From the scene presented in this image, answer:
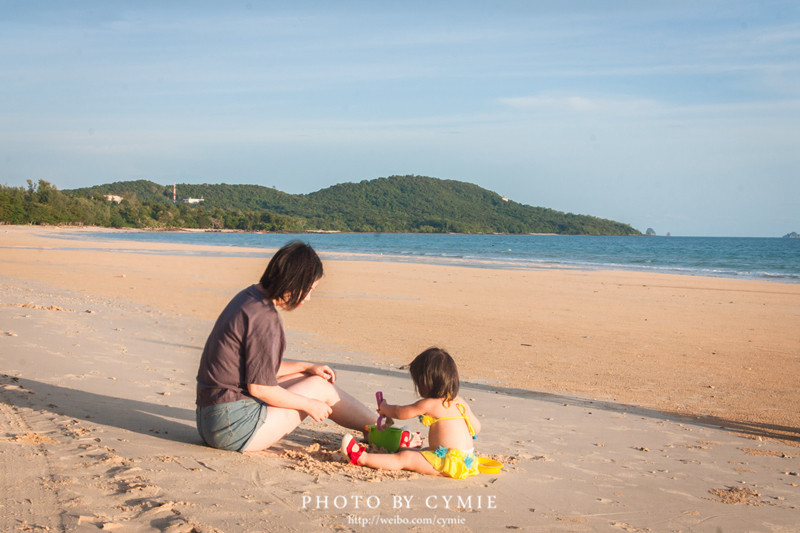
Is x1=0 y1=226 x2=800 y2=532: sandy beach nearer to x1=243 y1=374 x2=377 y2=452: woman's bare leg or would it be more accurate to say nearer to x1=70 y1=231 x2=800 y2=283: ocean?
x1=243 y1=374 x2=377 y2=452: woman's bare leg

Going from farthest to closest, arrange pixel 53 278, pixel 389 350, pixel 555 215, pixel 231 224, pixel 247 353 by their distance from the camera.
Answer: pixel 555 215 < pixel 231 224 < pixel 53 278 < pixel 389 350 < pixel 247 353

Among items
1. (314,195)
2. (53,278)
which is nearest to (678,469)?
(53,278)

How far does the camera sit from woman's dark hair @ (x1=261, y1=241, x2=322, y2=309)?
3686 millimetres

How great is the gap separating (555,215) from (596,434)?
160 meters

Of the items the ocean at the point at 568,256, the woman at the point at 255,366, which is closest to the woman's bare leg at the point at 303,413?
the woman at the point at 255,366

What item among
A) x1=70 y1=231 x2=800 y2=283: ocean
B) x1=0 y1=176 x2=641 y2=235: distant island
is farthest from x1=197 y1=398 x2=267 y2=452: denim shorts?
x1=0 y1=176 x2=641 y2=235: distant island

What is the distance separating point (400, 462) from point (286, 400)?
2.55ft

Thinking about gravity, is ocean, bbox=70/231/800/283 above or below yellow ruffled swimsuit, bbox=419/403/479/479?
above

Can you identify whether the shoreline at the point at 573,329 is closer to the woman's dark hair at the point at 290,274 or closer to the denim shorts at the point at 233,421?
the denim shorts at the point at 233,421

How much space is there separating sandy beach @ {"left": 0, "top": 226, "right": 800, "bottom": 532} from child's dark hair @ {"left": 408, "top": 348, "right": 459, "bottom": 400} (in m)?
0.53

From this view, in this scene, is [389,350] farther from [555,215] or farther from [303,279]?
[555,215]

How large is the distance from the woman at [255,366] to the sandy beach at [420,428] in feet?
0.57

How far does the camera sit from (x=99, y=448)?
12.5 feet

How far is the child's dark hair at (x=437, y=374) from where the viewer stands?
394 centimetres
